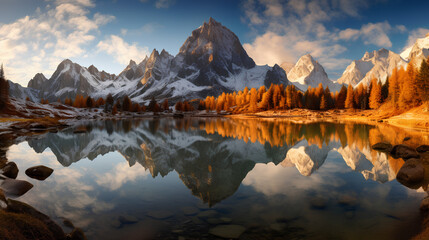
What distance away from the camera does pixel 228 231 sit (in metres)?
7.98

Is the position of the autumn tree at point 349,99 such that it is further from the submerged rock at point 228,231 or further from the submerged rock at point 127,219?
the submerged rock at point 127,219

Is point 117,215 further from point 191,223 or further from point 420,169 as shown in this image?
point 420,169

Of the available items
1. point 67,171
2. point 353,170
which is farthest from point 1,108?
point 353,170

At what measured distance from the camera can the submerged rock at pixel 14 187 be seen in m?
11.6

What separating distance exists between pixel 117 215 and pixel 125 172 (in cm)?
832

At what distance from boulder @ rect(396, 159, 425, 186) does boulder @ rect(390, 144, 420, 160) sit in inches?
233

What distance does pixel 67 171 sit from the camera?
17453 mm

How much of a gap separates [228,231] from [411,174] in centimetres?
1281

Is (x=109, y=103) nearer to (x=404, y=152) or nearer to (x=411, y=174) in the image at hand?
(x=404, y=152)

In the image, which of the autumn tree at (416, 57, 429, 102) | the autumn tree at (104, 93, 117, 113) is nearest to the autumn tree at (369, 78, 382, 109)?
the autumn tree at (416, 57, 429, 102)

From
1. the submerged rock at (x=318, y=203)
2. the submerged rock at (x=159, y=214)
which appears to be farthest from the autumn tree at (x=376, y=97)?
the submerged rock at (x=159, y=214)

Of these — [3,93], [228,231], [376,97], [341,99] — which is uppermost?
[341,99]

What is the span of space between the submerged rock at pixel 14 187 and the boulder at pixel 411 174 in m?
22.1

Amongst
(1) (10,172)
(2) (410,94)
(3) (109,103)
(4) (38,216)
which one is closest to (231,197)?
(4) (38,216)
